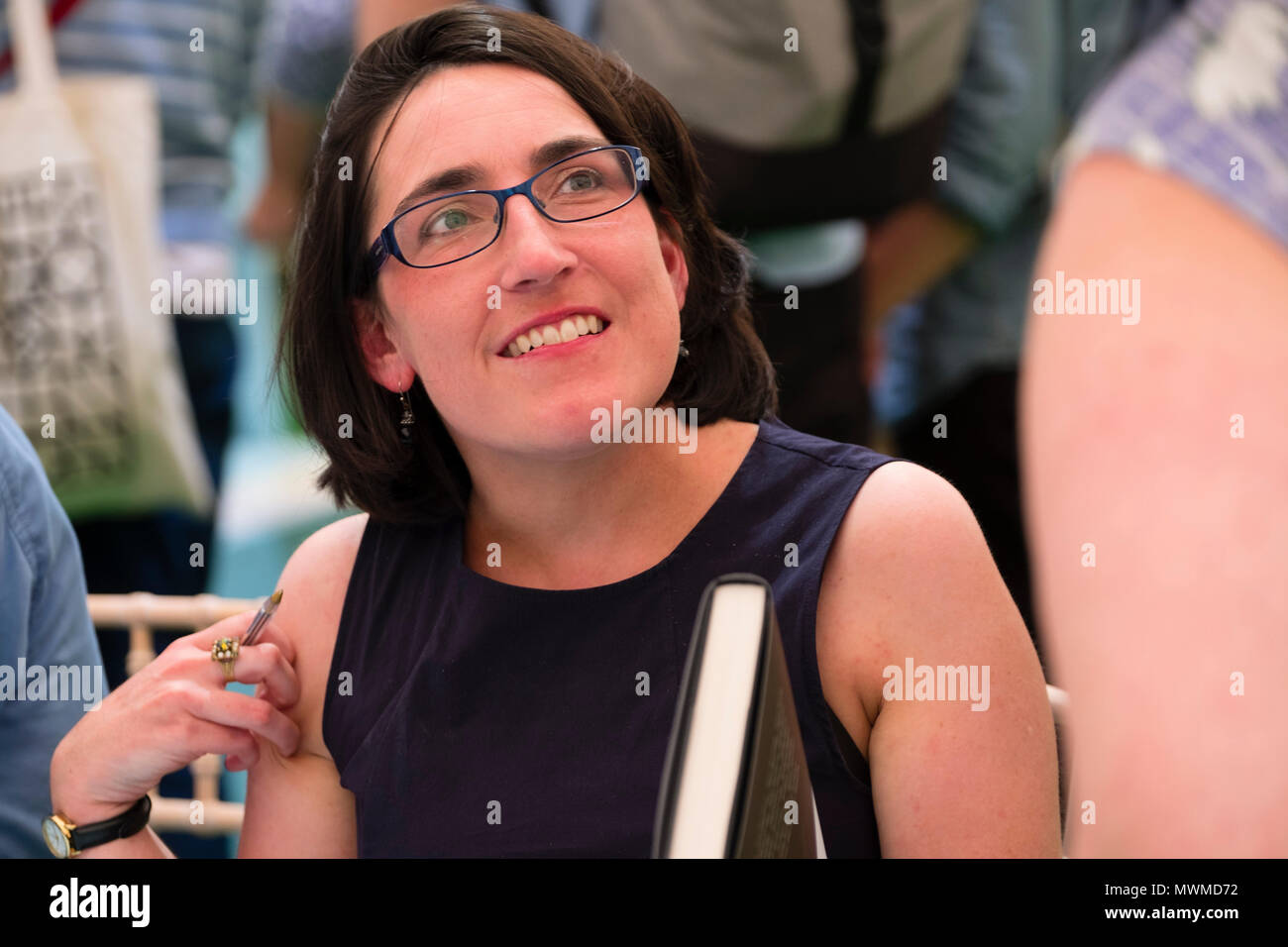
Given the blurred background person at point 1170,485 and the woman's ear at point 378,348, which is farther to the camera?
the woman's ear at point 378,348

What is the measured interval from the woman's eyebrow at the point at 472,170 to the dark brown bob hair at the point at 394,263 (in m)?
0.07

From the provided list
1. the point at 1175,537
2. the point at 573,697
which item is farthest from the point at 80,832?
the point at 1175,537

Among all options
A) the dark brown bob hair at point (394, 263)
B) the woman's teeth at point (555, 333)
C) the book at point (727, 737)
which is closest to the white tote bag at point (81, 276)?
the dark brown bob hair at point (394, 263)


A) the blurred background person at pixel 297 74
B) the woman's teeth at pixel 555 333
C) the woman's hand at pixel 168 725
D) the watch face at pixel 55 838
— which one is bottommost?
the watch face at pixel 55 838

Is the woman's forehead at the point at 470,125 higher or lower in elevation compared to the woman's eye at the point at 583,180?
higher

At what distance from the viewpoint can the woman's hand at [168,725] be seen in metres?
1.02

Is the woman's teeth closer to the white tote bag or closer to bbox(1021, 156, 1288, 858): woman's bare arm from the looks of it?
bbox(1021, 156, 1288, 858): woman's bare arm

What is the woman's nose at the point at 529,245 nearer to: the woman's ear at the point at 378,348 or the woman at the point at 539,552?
the woman at the point at 539,552

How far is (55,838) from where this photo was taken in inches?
41.4

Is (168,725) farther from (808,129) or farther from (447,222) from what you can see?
(808,129)

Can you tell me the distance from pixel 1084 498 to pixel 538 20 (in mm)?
876

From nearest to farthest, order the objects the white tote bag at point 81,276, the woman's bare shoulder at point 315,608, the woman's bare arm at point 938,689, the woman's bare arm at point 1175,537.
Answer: the woman's bare arm at point 1175,537, the woman's bare arm at point 938,689, the woman's bare shoulder at point 315,608, the white tote bag at point 81,276

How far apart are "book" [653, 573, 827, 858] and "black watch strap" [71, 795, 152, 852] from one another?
70 cm
